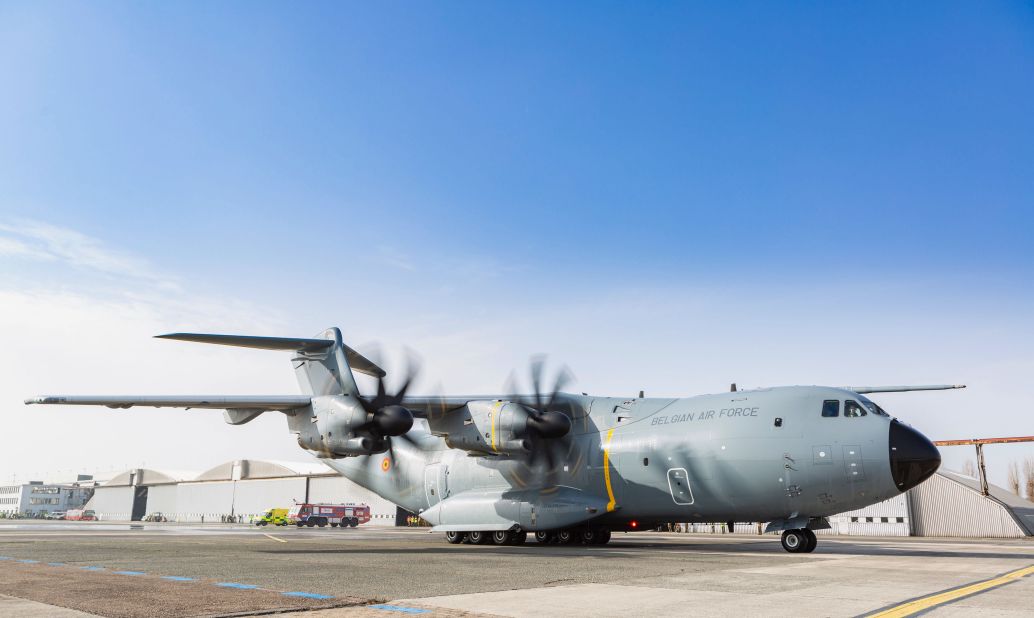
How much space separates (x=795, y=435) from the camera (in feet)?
56.3

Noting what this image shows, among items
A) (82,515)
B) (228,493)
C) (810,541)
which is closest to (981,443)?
(810,541)

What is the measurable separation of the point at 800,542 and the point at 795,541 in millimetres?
126

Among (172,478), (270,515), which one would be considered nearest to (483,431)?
(270,515)

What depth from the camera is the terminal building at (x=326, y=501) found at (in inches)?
1518

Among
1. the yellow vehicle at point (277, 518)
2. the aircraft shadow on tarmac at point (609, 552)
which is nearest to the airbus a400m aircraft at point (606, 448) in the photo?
the aircraft shadow on tarmac at point (609, 552)

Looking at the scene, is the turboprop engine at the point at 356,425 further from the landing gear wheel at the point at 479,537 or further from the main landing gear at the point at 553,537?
the main landing gear at the point at 553,537

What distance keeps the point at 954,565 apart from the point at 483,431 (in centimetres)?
1126

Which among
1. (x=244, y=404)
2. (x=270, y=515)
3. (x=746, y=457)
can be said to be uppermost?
(x=244, y=404)

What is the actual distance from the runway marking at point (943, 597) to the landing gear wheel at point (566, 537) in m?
12.3

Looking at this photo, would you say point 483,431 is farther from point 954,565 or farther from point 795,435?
point 954,565

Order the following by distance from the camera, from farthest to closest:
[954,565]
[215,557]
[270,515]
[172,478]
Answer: [172,478], [270,515], [215,557], [954,565]

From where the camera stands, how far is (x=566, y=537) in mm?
21922

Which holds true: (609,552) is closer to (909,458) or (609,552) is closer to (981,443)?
(909,458)

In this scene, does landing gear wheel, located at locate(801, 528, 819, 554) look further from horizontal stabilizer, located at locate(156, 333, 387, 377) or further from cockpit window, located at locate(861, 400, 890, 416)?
horizontal stabilizer, located at locate(156, 333, 387, 377)
